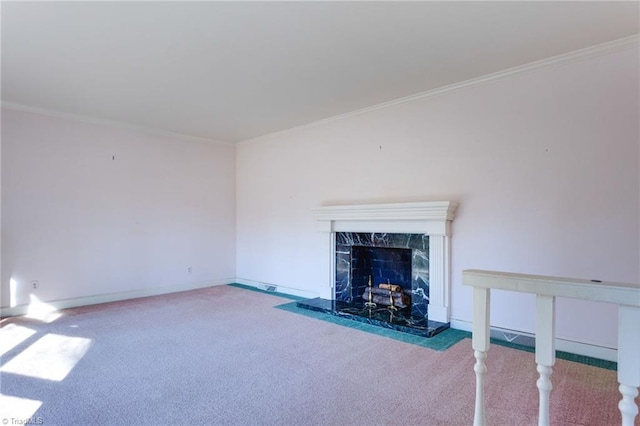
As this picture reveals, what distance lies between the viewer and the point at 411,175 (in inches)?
173

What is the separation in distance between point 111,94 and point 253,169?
2709 mm

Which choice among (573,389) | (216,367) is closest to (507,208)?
(573,389)

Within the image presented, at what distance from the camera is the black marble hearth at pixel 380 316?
3.77m

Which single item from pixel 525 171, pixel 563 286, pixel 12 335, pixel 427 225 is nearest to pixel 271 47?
pixel 427 225

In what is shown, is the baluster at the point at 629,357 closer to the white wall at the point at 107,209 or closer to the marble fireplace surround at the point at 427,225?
the marble fireplace surround at the point at 427,225

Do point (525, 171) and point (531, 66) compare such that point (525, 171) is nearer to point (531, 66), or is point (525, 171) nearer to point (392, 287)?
point (531, 66)

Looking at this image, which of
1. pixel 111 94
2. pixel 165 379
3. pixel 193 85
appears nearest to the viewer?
pixel 165 379

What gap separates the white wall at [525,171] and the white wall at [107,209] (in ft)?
8.19

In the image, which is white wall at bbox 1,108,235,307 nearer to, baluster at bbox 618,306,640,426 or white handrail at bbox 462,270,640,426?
white handrail at bbox 462,270,640,426

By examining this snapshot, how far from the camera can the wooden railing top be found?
106 cm

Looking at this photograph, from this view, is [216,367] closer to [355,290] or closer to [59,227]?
[355,290]

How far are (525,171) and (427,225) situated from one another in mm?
1124

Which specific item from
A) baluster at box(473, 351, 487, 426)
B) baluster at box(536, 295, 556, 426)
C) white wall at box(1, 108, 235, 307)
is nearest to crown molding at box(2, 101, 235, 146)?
white wall at box(1, 108, 235, 307)

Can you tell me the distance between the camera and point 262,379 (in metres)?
2.67
